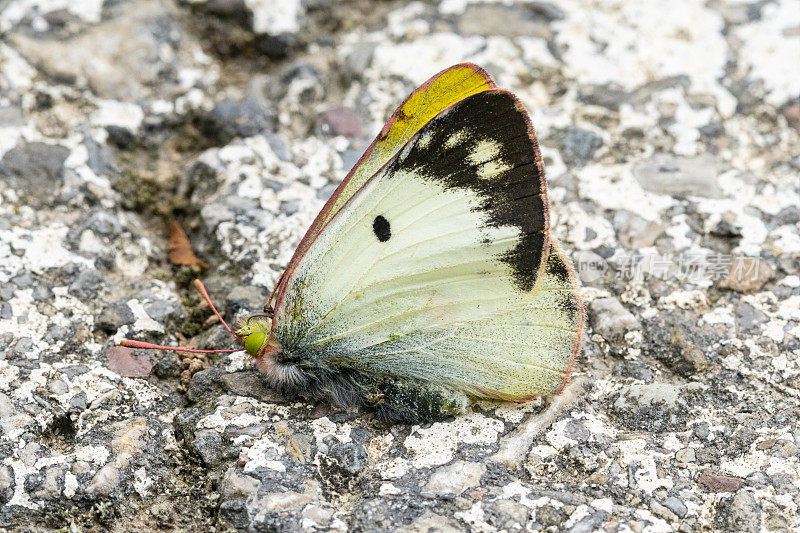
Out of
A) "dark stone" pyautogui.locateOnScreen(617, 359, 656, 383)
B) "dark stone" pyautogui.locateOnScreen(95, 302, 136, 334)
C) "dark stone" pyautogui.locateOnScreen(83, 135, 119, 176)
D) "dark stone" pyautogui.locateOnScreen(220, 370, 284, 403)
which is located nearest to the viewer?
"dark stone" pyautogui.locateOnScreen(220, 370, 284, 403)

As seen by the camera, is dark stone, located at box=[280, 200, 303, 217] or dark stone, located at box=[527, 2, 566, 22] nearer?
dark stone, located at box=[280, 200, 303, 217]

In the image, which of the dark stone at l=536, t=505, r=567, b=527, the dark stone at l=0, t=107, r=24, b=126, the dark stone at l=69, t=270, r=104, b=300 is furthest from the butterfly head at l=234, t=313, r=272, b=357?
the dark stone at l=0, t=107, r=24, b=126

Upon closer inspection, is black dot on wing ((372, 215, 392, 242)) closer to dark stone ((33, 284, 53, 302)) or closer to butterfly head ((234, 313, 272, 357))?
butterfly head ((234, 313, 272, 357))

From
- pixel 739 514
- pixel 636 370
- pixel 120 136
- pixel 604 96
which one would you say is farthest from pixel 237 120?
pixel 739 514

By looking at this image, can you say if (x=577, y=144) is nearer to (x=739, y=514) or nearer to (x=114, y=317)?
(x=739, y=514)

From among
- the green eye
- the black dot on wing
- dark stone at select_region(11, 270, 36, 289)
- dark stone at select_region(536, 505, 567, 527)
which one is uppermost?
→ the black dot on wing

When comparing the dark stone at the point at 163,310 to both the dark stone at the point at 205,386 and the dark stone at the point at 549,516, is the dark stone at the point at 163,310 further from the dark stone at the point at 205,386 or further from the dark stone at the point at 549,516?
the dark stone at the point at 549,516

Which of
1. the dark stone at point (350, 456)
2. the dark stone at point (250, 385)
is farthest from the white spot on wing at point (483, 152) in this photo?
the dark stone at point (250, 385)

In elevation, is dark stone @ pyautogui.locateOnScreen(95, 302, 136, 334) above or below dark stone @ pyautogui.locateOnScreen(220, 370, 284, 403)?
above

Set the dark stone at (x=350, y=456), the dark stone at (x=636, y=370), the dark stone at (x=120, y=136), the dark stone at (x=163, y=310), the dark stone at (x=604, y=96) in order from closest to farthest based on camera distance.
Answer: the dark stone at (x=350, y=456)
the dark stone at (x=636, y=370)
the dark stone at (x=163, y=310)
the dark stone at (x=120, y=136)
the dark stone at (x=604, y=96)

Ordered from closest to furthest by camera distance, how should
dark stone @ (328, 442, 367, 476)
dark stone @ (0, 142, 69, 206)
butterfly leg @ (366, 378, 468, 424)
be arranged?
dark stone @ (328, 442, 367, 476) → butterfly leg @ (366, 378, 468, 424) → dark stone @ (0, 142, 69, 206)
